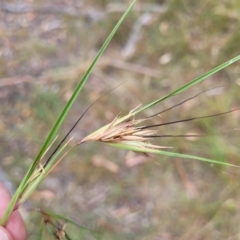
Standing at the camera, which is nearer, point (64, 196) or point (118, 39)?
point (64, 196)

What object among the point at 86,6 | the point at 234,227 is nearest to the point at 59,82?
the point at 86,6

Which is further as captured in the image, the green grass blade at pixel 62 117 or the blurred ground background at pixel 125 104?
the blurred ground background at pixel 125 104

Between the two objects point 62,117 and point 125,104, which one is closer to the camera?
point 62,117

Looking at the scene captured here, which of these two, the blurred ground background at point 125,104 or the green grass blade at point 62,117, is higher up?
the green grass blade at point 62,117

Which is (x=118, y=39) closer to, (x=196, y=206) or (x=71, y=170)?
(x=71, y=170)

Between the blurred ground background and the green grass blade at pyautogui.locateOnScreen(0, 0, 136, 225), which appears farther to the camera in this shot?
the blurred ground background

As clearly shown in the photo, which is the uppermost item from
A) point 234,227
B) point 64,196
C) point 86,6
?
point 86,6

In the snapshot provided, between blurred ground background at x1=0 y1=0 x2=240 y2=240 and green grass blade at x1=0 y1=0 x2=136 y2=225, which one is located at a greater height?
green grass blade at x1=0 y1=0 x2=136 y2=225

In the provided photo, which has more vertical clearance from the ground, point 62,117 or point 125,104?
point 62,117
